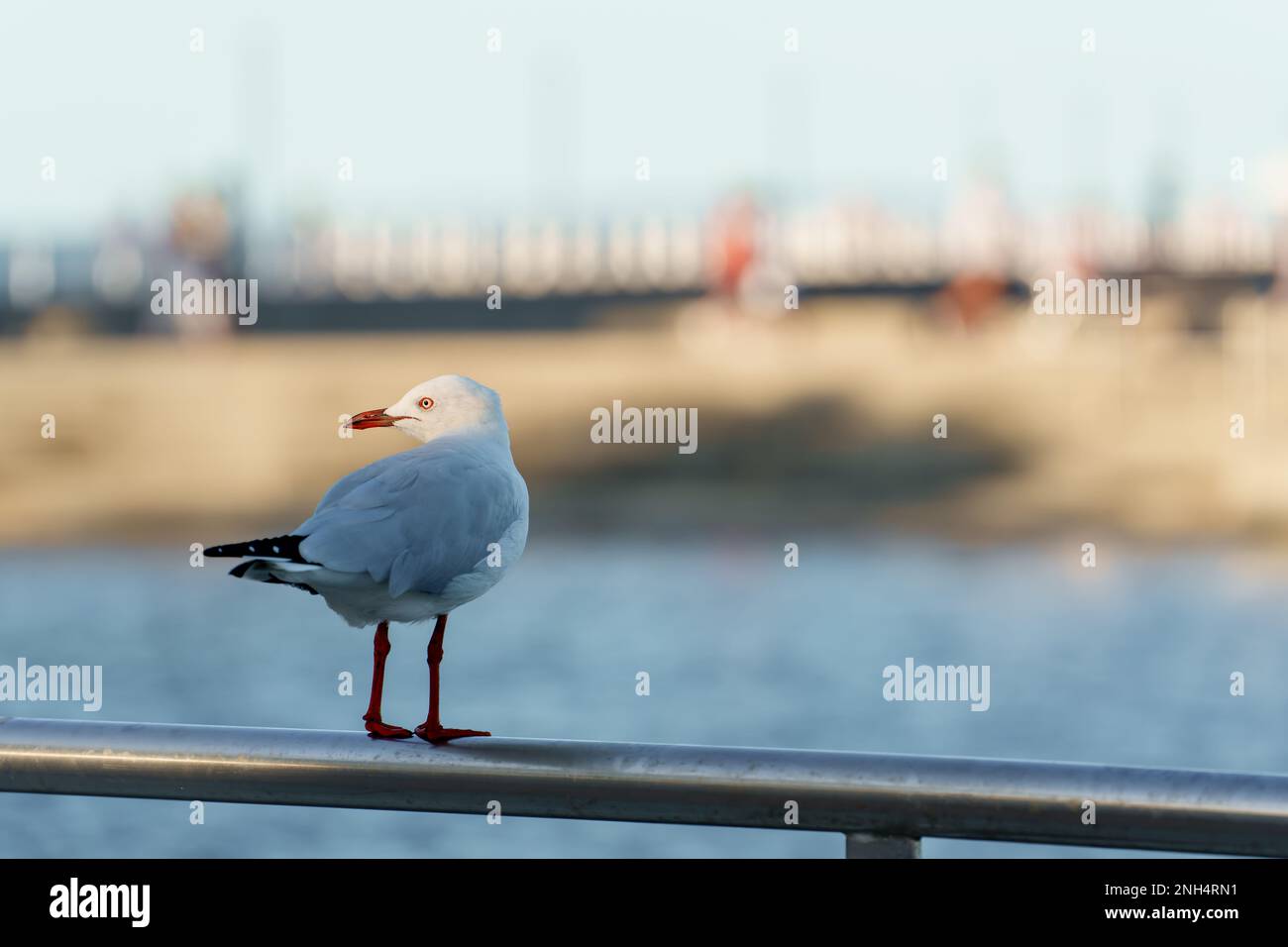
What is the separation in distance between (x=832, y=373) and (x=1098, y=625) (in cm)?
575

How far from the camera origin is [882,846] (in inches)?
84.0

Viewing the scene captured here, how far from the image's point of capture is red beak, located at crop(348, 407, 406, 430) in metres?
3.13

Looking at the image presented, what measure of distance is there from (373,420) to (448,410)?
132 millimetres

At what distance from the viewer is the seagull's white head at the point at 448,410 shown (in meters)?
3.21

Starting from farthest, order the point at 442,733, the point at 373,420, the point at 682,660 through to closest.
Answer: the point at 682,660
the point at 373,420
the point at 442,733

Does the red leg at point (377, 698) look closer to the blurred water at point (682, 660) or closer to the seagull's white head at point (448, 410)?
the seagull's white head at point (448, 410)

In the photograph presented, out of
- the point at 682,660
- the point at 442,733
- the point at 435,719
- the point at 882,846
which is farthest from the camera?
the point at 682,660

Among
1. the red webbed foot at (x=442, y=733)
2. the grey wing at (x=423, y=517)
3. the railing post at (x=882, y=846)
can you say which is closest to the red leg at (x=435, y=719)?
the red webbed foot at (x=442, y=733)

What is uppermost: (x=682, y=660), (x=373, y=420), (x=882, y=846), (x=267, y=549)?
(x=373, y=420)

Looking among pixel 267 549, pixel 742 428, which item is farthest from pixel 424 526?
pixel 742 428

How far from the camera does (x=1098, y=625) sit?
21.8 meters

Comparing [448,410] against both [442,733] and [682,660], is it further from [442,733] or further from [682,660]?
[682,660]

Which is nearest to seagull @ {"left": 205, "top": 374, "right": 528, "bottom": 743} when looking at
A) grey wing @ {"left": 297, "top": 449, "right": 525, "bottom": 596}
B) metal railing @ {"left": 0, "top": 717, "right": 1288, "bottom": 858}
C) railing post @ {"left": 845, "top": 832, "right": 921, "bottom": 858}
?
grey wing @ {"left": 297, "top": 449, "right": 525, "bottom": 596}
